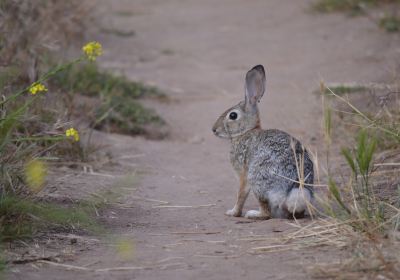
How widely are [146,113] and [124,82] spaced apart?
1089mm

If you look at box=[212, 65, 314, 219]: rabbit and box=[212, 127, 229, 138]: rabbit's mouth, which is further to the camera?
box=[212, 127, 229, 138]: rabbit's mouth

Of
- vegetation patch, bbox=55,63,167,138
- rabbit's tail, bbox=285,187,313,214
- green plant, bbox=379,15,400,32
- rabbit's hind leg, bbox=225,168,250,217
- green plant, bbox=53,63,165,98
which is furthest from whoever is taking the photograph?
green plant, bbox=379,15,400,32

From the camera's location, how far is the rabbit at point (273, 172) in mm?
5730

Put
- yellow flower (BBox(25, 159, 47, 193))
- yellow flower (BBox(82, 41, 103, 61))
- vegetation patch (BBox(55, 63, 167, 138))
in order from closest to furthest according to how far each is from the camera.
→ yellow flower (BBox(82, 41, 103, 61)), yellow flower (BBox(25, 159, 47, 193)), vegetation patch (BBox(55, 63, 167, 138))

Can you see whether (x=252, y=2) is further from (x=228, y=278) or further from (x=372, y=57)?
(x=228, y=278)

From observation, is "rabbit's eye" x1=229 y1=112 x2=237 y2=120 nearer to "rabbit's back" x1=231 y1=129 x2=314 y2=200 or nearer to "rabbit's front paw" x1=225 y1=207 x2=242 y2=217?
"rabbit's back" x1=231 y1=129 x2=314 y2=200

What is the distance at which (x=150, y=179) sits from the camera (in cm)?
752

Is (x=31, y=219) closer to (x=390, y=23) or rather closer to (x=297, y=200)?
(x=297, y=200)

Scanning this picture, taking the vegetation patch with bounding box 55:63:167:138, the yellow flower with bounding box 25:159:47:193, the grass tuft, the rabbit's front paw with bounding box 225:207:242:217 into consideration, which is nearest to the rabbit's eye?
the rabbit's front paw with bounding box 225:207:242:217

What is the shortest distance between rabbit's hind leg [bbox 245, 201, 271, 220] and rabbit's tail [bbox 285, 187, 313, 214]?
27 centimetres

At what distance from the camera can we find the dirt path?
4.79 meters

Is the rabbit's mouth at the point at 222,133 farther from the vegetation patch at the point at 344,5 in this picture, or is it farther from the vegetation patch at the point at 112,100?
the vegetation patch at the point at 344,5

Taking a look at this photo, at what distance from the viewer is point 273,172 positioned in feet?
19.2

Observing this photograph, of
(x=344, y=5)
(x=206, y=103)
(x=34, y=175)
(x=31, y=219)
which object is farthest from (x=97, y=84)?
(x=344, y=5)
